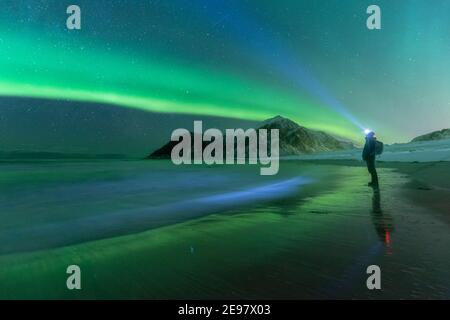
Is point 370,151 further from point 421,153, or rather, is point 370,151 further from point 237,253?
point 421,153

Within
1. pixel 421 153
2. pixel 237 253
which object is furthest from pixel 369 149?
pixel 421 153

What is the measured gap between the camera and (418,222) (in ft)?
21.1

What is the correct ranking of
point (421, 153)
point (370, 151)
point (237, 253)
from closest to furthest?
point (237, 253), point (370, 151), point (421, 153)

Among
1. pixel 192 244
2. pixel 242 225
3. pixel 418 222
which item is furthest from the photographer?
pixel 242 225

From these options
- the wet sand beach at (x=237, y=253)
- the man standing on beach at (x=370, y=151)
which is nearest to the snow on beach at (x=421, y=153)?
the man standing on beach at (x=370, y=151)

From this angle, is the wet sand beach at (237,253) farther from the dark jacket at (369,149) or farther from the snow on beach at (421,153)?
the snow on beach at (421,153)

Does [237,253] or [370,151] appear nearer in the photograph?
[237,253]

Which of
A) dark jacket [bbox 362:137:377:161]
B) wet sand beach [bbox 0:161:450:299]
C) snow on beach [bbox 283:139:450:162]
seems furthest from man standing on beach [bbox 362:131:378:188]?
snow on beach [bbox 283:139:450:162]

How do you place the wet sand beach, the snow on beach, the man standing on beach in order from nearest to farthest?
the wet sand beach < the man standing on beach < the snow on beach

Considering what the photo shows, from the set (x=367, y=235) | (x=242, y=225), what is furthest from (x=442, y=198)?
(x=242, y=225)

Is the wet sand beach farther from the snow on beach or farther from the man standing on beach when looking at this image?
the snow on beach
